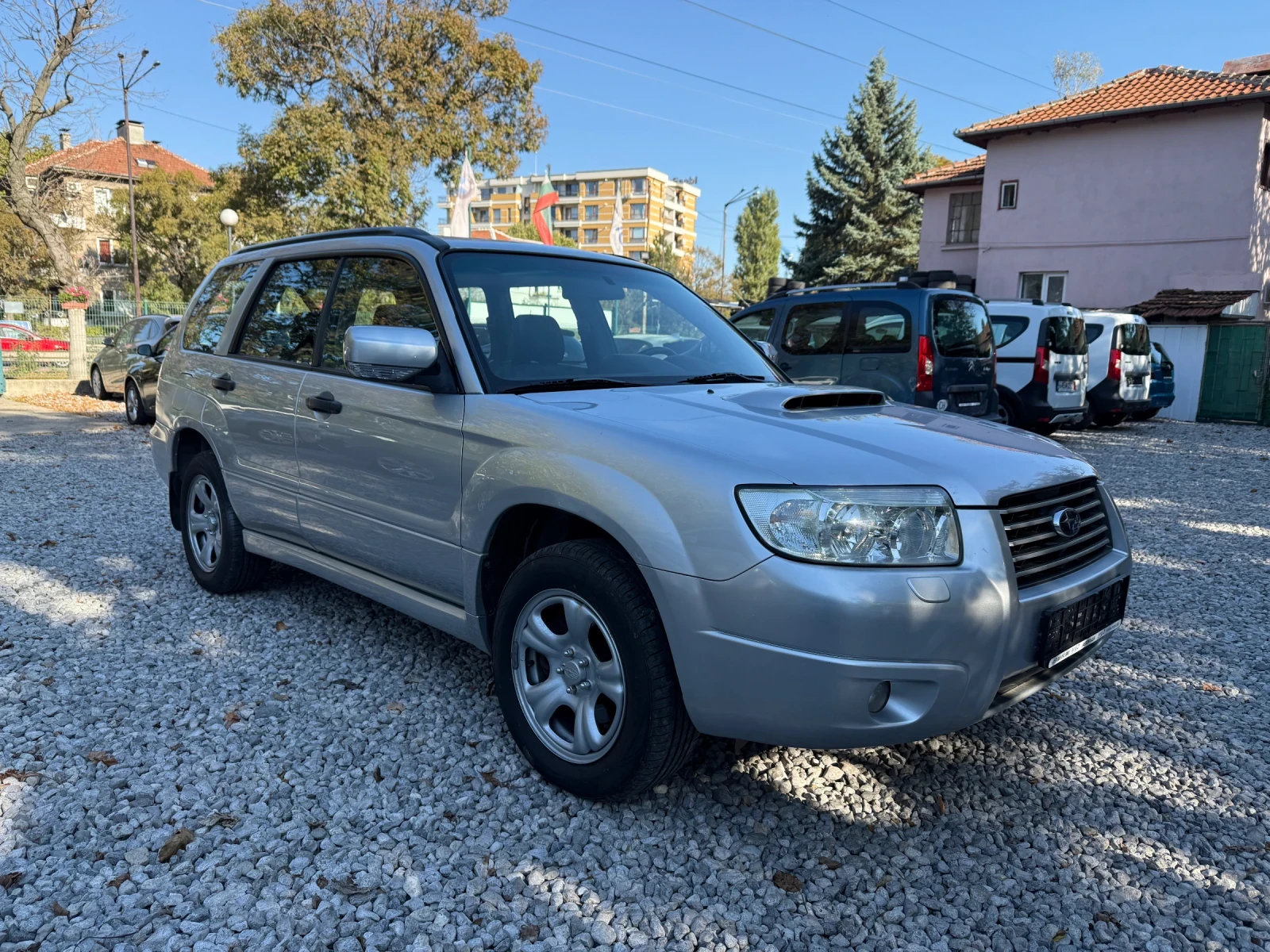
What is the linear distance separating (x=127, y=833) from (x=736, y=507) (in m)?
2.05

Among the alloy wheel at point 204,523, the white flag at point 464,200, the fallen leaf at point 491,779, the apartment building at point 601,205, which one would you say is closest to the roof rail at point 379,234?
the alloy wheel at point 204,523

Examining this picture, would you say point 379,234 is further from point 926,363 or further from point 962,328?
point 962,328

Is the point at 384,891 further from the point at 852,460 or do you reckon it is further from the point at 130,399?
the point at 130,399

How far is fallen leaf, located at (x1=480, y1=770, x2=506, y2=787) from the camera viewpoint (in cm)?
296

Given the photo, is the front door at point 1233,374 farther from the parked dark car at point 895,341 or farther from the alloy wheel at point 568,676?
the alloy wheel at point 568,676

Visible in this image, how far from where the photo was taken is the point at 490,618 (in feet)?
10.2

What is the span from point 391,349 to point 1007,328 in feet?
38.1

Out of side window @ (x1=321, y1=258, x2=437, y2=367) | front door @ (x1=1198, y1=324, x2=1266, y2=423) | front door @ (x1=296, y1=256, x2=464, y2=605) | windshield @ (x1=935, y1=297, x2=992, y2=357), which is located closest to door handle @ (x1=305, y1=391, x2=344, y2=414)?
front door @ (x1=296, y1=256, x2=464, y2=605)

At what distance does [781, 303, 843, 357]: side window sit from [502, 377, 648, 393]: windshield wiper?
6460 mm

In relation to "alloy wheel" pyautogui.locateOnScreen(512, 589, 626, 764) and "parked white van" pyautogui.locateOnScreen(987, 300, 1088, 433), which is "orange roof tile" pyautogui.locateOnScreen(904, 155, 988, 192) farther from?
"alloy wheel" pyautogui.locateOnScreen(512, 589, 626, 764)

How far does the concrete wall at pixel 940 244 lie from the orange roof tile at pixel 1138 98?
113 inches

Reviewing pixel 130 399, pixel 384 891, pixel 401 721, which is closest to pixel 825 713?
pixel 384 891

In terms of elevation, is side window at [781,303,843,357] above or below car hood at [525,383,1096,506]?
above

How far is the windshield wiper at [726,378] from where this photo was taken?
137 inches
